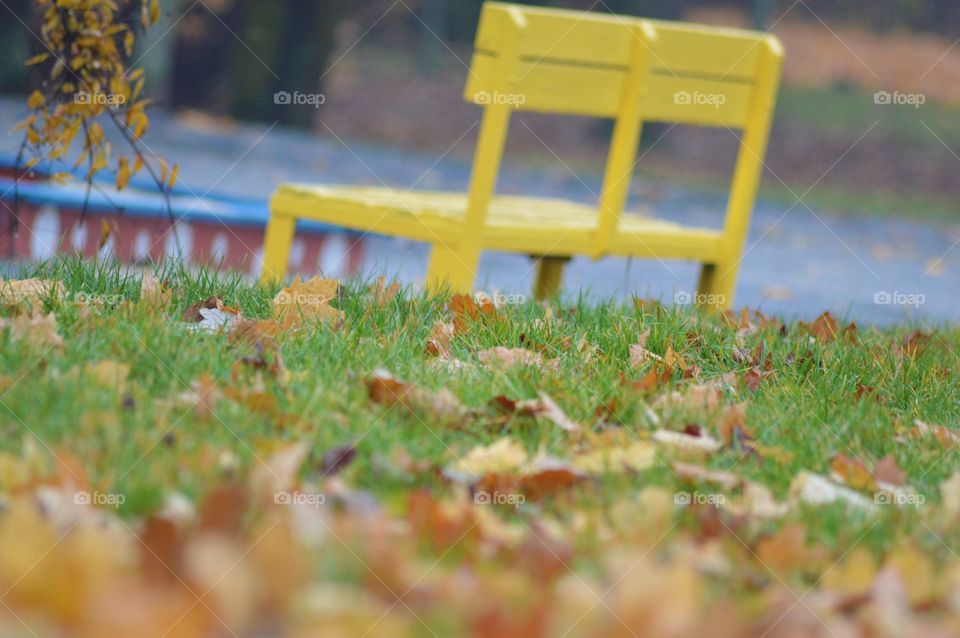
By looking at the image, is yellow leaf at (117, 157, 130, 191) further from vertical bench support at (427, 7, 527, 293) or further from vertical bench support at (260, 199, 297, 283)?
vertical bench support at (427, 7, 527, 293)

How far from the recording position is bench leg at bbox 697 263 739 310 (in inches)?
189

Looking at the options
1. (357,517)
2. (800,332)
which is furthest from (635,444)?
(800,332)

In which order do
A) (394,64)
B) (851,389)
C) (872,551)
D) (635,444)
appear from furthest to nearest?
(394,64) → (851,389) → (635,444) → (872,551)

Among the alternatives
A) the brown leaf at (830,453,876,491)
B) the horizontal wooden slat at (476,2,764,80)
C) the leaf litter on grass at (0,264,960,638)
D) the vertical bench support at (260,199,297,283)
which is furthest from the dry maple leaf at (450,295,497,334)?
the vertical bench support at (260,199,297,283)

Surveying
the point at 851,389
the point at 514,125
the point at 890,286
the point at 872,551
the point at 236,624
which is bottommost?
the point at 236,624

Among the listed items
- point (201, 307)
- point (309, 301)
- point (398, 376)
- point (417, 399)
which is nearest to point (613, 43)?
point (309, 301)

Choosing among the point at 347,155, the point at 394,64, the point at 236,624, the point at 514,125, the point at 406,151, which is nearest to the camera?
the point at 236,624

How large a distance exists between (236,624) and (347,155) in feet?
38.2

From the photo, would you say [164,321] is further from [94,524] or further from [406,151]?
[406,151]

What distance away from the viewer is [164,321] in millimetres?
2748

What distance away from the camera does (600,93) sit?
Result: 4480 millimetres

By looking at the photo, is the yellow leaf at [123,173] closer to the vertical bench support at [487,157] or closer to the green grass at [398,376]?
the green grass at [398,376]

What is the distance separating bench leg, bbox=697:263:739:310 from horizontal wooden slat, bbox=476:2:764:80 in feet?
2.33

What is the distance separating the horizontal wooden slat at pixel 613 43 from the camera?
418cm
